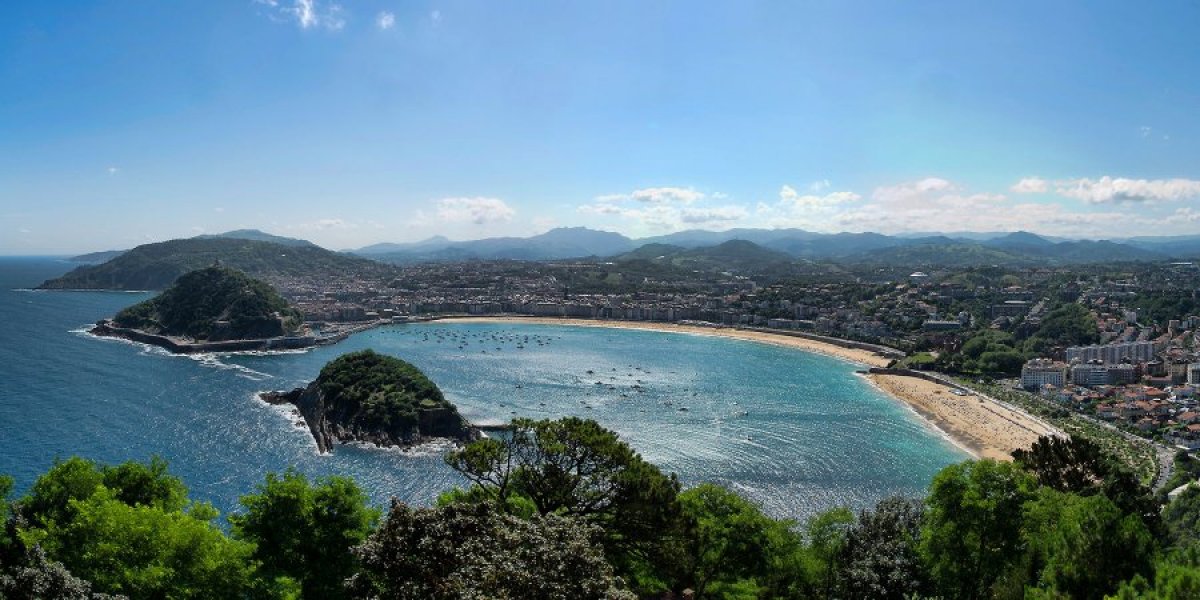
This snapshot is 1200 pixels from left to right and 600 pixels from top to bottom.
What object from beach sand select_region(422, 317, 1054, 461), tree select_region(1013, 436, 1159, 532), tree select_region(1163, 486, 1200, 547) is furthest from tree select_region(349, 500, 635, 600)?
beach sand select_region(422, 317, 1054, 461)

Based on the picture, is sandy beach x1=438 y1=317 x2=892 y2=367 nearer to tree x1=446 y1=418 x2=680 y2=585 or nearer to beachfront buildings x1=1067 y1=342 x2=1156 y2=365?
beachfront buildings x1=1067 y1=342 x2=1156 y2=365

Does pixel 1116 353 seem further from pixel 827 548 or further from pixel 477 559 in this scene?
pixel 477 559

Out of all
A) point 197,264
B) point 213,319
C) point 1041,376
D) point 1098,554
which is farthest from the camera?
point 197,264

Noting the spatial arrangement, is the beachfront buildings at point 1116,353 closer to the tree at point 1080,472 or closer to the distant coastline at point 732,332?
the distant coastline at point 732,332

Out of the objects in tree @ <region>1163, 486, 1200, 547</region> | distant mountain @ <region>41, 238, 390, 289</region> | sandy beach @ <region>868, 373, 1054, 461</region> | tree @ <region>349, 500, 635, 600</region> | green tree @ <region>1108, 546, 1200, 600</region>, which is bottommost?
sandy beach @ <region>868, 373, 1054, 461</region>

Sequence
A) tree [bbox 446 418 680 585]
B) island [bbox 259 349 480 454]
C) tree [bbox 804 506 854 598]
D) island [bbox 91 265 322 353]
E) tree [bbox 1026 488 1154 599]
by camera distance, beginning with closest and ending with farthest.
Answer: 1. tree [bbox 1026 488 1154 599]
2. tree [bbox 446 418 680 585]
3. tree [bbox 804 506 854 598]
4. island [bbox 259 349 480 454]
5. island [bbox 91 265 322 353]

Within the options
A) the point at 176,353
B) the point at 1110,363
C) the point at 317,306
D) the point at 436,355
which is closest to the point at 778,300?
the point at 1110,363

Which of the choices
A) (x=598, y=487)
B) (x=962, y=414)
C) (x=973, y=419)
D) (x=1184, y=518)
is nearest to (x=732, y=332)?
(x=962, y=414)
